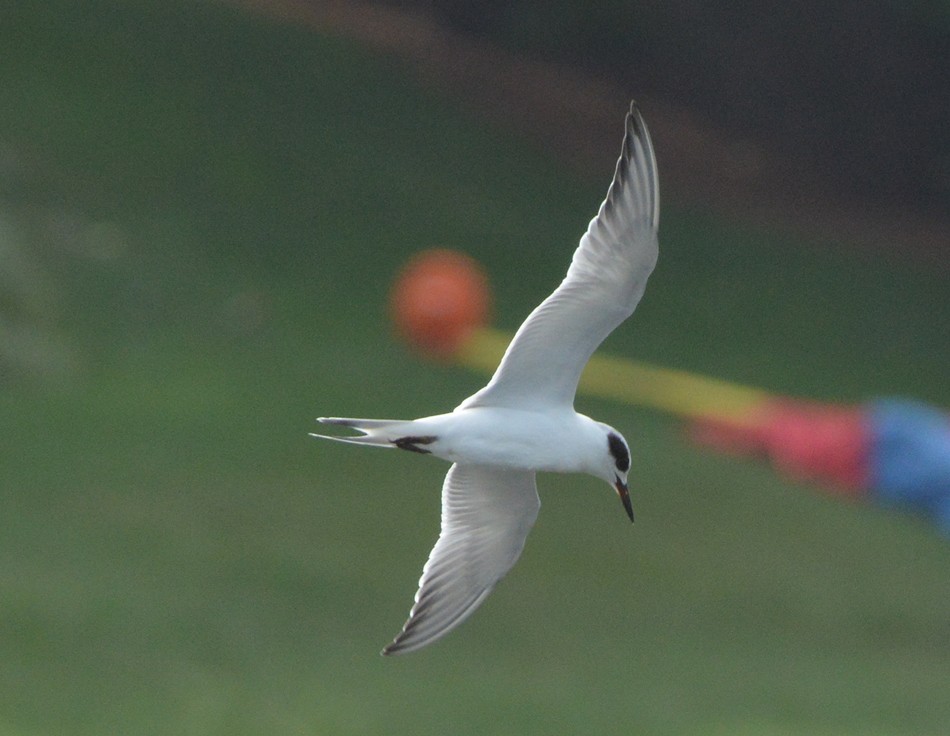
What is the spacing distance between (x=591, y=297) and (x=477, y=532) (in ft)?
3.31

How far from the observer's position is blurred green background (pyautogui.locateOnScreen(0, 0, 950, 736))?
10.6 m

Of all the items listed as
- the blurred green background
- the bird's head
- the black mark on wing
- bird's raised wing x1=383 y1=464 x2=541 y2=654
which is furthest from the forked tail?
the blurred green background

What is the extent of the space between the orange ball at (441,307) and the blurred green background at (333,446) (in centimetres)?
27

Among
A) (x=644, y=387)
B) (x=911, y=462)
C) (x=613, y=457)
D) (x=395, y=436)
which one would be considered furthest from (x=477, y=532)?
(x=644, y=387)

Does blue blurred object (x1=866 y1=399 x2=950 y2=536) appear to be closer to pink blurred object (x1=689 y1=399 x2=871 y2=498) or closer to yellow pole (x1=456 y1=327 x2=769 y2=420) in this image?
pink blurred object (x1=689 y1=399 x2=871 y2=498)

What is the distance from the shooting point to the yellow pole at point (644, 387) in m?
15.3

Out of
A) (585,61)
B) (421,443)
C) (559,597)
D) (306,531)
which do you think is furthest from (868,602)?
(585,61)

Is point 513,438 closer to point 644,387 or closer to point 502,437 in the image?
point 502,437

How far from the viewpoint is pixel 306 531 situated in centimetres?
1237

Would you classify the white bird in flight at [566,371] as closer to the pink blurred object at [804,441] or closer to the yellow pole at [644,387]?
the yellow pole at [644,387]

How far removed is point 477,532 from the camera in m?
5.90

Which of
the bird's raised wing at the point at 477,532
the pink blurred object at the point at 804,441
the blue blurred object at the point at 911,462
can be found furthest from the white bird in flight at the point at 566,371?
the pink blurred object at the point at 804,441

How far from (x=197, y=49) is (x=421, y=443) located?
55.8 ft

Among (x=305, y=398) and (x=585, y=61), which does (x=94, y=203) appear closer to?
(x=305, y=398)
